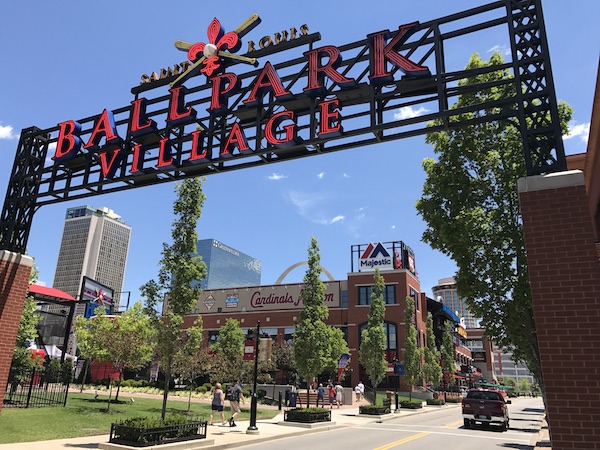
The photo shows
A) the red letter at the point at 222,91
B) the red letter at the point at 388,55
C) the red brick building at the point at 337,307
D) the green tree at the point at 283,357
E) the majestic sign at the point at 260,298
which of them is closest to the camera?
the red letter at the point at 388,55

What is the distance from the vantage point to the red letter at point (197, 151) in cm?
1200

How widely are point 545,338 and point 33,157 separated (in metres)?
15.5

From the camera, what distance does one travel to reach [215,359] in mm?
34719

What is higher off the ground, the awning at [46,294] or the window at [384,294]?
the window at [384,294]

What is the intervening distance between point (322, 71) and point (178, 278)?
1054 cm

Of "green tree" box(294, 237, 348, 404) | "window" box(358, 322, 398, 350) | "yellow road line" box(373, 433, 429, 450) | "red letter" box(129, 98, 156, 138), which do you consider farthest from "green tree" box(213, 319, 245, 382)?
"red letter" box(129, 98, 156, 138)

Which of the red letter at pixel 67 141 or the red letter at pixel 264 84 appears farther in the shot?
the red letter at pixel 67 141

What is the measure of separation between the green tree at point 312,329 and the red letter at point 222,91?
15.7 meters

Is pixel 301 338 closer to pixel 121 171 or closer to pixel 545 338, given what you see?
pixel 121 171

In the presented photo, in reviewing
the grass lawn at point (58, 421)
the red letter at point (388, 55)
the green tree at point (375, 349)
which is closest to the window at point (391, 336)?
the green tree at point (375, 349)

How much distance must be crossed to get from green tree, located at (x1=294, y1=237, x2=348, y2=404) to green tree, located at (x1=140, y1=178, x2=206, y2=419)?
872cm

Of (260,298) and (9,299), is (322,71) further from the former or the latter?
(260,298)

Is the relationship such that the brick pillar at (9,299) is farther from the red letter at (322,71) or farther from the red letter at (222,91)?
the red letter at (322,71)

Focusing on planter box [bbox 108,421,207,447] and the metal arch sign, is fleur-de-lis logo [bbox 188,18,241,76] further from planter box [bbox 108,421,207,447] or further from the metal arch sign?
planter box [bbox 108,421,207,447]
